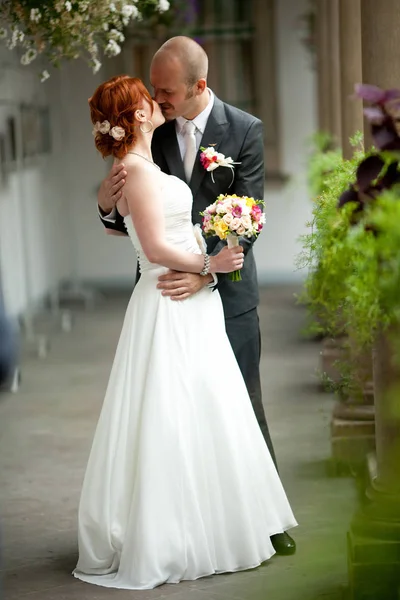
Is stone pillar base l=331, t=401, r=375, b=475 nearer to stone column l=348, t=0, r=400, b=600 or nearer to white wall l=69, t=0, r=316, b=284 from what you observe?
stone column l=348, t=0, r=400, b=600

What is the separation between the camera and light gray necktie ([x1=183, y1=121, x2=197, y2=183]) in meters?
4.16

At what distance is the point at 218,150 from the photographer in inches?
163

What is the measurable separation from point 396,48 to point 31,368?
542cm

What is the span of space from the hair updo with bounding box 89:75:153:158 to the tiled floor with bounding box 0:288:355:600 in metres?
1.53

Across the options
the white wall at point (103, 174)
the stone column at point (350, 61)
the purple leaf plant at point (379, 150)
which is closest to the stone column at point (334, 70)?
the stone column at point (350, 61)

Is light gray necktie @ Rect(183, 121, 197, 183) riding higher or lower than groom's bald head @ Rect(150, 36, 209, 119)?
lower

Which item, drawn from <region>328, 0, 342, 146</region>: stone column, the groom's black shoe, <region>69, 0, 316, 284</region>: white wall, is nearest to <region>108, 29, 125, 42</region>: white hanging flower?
the groom's black shoe

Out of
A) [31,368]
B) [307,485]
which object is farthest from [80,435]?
[31,368]

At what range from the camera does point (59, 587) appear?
3.90 meters

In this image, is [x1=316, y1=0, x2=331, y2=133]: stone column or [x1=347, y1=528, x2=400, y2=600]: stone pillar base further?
[x1=316, y1=0, x2=331, y2=133]: stone column

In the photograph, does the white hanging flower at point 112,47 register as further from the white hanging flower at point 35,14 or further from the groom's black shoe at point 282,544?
the groom's black shoe at point 282,544

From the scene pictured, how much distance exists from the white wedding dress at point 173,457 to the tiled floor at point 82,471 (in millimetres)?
103

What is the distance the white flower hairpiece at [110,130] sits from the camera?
3.81 m

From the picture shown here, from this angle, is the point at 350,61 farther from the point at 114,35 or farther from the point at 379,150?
the point at 379,150
